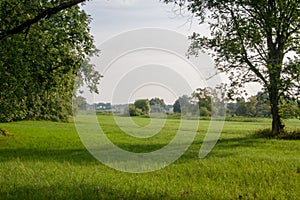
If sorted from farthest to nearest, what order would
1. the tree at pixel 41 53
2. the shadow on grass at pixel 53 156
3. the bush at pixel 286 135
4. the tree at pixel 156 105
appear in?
the bush at pixel 286 135, the tree at pixel 156 105, the shadow on grass at pixel 53 156, the tree at pixel 41 53

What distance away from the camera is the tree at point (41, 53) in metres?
12.8

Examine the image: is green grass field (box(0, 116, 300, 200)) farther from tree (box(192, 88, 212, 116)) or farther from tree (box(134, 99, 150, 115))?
tree (box(134, 99, 150, 115))

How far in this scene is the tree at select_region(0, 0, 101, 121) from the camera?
42.1 feet

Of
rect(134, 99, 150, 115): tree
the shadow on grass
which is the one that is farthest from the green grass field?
rect(134, 99, 150, 115): tree

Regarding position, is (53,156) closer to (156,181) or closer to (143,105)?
(156,181)

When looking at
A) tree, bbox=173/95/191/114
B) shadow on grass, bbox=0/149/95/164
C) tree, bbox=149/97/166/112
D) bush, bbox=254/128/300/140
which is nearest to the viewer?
shadow on grass, bbox=0/149/95/164

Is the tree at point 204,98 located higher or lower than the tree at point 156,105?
higher

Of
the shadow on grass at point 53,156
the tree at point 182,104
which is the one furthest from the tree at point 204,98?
the shadow on grass at point 53,156

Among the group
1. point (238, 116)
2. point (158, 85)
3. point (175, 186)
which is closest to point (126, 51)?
point (158, 85)

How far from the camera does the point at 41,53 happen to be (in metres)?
15.5

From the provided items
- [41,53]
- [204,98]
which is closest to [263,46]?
[204,98]

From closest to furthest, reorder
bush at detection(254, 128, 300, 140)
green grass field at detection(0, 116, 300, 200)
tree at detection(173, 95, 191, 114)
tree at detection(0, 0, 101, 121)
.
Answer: green grass field at detection(0, 116, 300, 200) → tree at detection(0, 0, 101, 121) → tree at detection(173, 95, 191, 114) → bush at detection(254, 128, 300, 140)

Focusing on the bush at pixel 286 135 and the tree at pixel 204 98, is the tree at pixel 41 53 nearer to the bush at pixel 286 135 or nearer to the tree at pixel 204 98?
the tree at pixel 204 98

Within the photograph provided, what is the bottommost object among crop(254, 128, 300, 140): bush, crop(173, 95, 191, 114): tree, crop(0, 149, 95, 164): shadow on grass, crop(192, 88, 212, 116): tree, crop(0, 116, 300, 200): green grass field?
crop(0, 149, 95, 164): shadow on grass
